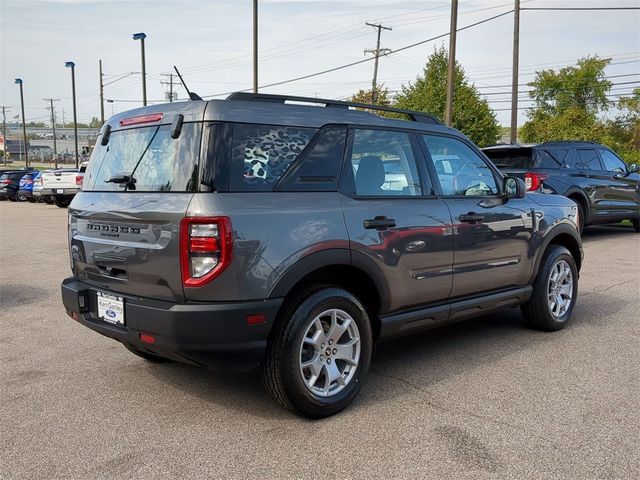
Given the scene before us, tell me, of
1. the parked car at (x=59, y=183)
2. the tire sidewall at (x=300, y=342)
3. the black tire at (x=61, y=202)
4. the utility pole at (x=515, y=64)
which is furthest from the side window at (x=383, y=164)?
the black tire at (x=61, y=202)

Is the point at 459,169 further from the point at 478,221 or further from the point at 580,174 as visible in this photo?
the point at 580,174

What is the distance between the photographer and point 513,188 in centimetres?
518

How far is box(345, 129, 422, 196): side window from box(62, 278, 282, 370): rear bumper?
3.74ft

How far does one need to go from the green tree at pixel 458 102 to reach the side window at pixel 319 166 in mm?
33757

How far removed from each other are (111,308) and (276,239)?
1.16 m

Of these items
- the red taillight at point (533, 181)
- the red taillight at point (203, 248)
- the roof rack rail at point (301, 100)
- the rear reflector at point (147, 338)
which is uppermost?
the roof rack rail at point (301, 100)

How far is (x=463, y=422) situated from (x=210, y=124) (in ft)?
7.62

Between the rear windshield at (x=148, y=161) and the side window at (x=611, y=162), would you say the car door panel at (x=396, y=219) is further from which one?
the side window at (x=611, y=162)

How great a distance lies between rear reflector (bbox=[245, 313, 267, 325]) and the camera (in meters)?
3.34

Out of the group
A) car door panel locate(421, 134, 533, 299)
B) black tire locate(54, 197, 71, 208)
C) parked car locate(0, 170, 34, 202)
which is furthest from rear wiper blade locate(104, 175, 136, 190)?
parked car locate(0, 170, 34, 202)

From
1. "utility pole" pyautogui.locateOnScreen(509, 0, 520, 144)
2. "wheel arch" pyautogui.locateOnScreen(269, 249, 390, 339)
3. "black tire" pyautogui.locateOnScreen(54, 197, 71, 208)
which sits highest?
"utility pole" pyautogui.locateOnScreen(509, 0, 520, 144)

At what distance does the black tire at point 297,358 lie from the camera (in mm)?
3518

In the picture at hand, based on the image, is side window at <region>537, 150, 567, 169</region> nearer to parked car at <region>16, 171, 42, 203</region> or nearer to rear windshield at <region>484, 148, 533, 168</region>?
rear windshield at <region>484, 148, 533, 168</region>

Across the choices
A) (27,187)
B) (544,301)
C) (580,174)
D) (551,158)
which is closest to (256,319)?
(544,301)
